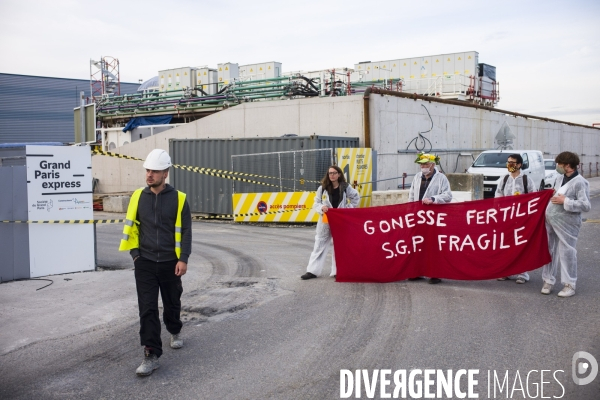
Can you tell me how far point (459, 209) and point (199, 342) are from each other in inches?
178

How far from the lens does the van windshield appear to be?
22844 mm

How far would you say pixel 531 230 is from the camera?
343 inches

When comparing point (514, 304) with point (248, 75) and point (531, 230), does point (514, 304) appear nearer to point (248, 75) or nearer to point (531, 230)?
point (531, 230)

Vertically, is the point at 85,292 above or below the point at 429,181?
below

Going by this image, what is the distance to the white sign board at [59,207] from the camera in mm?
9734

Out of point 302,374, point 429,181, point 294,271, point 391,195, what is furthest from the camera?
point 391,195

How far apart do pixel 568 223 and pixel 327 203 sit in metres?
3.55

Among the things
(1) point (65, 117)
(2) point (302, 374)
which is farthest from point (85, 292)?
(1) point (65, 117)

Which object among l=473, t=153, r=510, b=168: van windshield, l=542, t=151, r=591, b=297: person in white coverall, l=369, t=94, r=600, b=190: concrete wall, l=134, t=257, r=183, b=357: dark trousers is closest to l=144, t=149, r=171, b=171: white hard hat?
l=134, t=257, r=183, b=357: dark trousers

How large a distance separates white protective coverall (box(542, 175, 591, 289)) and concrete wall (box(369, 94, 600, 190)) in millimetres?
15283

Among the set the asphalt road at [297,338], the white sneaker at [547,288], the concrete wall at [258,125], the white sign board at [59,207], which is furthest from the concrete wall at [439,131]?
the white sneaker at [547,288]

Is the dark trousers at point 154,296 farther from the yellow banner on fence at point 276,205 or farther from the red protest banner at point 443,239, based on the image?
the yellow banner on fence at point 276,205

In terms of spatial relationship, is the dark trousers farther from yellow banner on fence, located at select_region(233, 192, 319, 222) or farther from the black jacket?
yellow banner on fence, located at select_region(233, 192, 319, 222)

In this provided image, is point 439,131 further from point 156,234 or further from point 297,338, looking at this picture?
point 156,234
